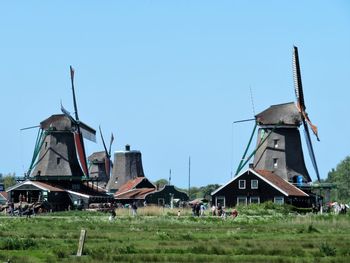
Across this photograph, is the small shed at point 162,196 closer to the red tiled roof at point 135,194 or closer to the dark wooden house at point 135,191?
the dark wooden house at point 135,191

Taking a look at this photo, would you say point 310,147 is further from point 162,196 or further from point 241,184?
point 162,196

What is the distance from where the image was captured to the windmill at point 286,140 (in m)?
80.4

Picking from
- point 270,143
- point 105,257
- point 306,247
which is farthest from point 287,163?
point 105,257

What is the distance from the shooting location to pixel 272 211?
66.2 m

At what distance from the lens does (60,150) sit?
3516 inches

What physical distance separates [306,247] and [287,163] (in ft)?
158

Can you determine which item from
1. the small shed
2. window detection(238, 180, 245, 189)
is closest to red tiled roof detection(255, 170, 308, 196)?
window detection(238, 180, 245, 189)

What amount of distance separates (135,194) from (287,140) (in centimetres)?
1938

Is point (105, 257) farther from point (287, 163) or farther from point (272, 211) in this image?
point (287, 163)

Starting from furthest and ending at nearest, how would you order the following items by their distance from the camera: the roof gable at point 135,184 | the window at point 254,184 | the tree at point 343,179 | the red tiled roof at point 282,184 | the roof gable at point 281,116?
1. the tree at point 343,179
2. the roof gable at point 135,184
3. the roof gable at point 281,116
4. the window at point 254,184
5. the red tiled roof at point 282,184

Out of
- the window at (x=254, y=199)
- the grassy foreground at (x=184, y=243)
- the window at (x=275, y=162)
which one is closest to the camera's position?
the grassy foreground at (x=184, y=243)

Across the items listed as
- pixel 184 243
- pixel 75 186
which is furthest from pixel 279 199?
pixel 184 243

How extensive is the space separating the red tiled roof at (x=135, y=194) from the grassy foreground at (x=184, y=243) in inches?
1764

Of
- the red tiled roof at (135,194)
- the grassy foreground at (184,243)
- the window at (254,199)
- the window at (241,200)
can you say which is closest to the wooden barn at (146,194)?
the red tiled roof at (135,194)
